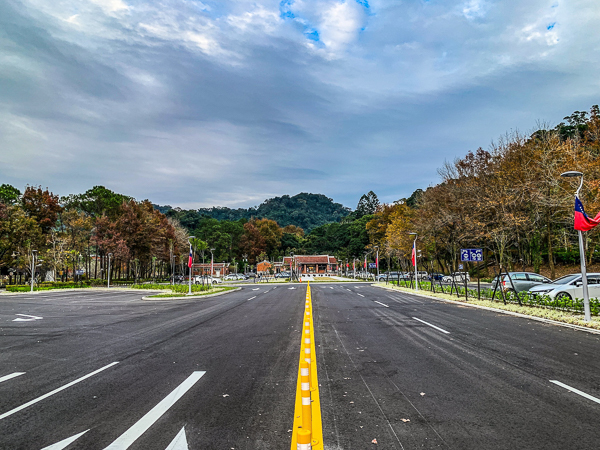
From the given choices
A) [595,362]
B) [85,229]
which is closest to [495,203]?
[595,362]

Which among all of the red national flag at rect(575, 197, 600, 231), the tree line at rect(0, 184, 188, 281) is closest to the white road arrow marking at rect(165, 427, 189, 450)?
the red national flag at rect(575, 197, 600, 231)

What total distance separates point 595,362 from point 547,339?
252cm

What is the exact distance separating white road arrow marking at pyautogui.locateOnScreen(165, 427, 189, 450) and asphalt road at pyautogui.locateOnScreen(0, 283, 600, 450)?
0.04 m

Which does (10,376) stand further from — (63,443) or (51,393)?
(63,443)

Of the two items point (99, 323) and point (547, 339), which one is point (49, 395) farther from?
point (547, 339)

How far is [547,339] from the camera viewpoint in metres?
9.73

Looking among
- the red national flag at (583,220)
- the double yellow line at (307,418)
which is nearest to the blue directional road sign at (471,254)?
the red national flag at (583,220)

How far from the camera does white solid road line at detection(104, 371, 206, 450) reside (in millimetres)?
4091

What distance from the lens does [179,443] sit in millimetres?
4055

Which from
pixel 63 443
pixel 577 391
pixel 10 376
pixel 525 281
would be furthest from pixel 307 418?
pixel 525 281

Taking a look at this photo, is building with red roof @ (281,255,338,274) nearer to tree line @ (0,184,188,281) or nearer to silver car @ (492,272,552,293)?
tree line @ (0,184,188,281)

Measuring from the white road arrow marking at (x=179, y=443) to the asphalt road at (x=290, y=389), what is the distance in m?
0.04

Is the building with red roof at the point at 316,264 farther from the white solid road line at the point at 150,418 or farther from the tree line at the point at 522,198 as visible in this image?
the white solid road line at the point at 150,418

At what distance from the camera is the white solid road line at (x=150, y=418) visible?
409cm
